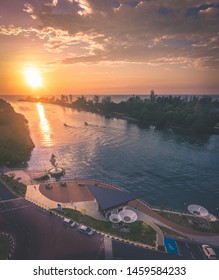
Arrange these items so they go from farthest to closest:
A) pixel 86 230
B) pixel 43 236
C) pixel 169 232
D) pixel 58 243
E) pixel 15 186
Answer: pixel 15 186
pixel 169 232
pixel 86 230
pixel 43 236
pixel 58 243

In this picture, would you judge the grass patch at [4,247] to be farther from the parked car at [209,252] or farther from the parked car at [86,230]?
the parked car at [209,252]

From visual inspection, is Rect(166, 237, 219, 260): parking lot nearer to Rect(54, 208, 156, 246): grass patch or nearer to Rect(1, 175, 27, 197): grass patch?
Rect(54, 208, 156, 246): grass patch

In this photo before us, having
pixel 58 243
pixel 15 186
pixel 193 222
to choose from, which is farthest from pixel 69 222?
pixel 193 222

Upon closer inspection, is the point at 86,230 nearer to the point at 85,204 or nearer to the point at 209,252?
the point at 85,204

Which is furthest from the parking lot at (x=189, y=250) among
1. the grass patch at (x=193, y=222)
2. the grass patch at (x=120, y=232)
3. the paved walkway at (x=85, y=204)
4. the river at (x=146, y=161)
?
the river at (x=146, y=161)

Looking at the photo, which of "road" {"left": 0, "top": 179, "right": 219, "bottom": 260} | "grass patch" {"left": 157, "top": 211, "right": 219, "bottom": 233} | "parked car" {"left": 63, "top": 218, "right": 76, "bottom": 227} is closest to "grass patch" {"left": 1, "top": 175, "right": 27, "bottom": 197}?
"road" {"left": 0, "top": 179, "right": 219, "bottom": 260}

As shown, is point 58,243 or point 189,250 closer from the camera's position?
point 58,243

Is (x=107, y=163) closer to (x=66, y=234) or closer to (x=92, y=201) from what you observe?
(x=92, y=201)
